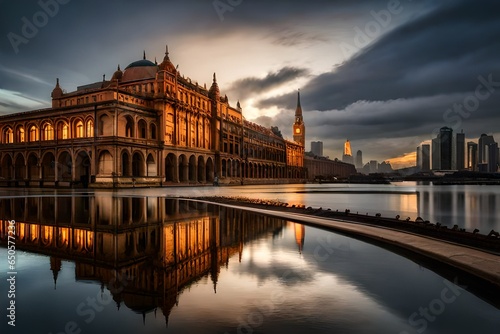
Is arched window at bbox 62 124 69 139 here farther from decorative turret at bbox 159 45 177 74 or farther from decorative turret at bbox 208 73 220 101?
decorative turret at bbox 208 73 220 101

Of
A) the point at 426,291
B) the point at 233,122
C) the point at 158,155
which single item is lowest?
the point at 426,291

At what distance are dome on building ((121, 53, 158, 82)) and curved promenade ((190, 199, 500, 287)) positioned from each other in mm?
71048

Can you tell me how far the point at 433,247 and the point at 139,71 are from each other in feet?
264

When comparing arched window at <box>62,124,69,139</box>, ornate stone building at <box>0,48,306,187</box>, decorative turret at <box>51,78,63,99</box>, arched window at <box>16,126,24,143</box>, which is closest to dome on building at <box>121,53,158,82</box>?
ornate stone building at <box>0,48,306,187</box>

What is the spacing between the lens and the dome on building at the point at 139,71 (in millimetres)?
79125

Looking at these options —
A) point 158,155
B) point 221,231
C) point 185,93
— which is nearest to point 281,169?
point 185,93

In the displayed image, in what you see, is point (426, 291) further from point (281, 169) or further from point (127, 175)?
point (281, 169)

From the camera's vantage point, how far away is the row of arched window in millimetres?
61625

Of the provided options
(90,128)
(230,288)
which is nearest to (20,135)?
(90,128)

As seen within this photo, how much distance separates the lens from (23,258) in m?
10.1

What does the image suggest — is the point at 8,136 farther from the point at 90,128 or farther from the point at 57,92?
the point at 90,128

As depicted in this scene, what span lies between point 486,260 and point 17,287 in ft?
39.7

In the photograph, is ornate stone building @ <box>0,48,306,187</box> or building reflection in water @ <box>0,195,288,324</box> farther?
ornate stone building @ <box>0,48,306,187</box>

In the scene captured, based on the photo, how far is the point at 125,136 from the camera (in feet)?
201
